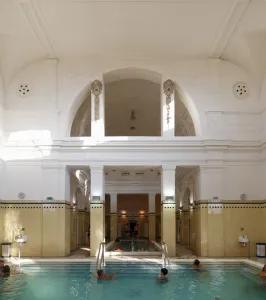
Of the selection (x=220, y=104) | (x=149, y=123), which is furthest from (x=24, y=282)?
(x=149, y=123)

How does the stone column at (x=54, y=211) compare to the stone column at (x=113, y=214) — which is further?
the stone column at (x=113, y=214)

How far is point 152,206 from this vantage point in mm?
24266

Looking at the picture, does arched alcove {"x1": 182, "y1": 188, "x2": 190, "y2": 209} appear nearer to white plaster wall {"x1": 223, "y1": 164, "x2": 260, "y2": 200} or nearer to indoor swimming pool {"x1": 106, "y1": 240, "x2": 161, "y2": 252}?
indoor swimming pool {"x1": 106, "y1": 240, "x2": 161, "y2": 252}

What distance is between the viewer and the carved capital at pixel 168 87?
589 inches

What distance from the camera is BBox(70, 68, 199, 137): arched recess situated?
15477 mm

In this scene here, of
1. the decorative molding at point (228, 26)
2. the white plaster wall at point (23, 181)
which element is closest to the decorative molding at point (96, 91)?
the white plaster wall at point (23, 181)

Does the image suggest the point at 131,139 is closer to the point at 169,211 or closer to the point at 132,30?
the point at 169,211

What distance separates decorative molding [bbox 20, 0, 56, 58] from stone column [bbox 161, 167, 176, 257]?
5.63m

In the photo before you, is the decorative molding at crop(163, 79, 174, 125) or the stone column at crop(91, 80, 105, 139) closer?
the stone column at crop(91, 80, 105, 139)

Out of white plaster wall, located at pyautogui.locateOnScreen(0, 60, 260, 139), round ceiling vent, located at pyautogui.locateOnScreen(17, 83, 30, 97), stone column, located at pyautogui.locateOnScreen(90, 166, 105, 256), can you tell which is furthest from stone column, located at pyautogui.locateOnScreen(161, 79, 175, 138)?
round ceiling vent, located at pyautogui.locateOnScreen(17, 83, 30, 97)

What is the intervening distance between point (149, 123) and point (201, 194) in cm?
859

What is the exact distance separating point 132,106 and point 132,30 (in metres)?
7.20

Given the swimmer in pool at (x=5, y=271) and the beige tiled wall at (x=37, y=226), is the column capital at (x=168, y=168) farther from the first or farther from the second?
the swimmer in pool at (x=5, y=271)

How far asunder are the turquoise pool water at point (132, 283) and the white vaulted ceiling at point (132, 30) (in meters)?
6.92
